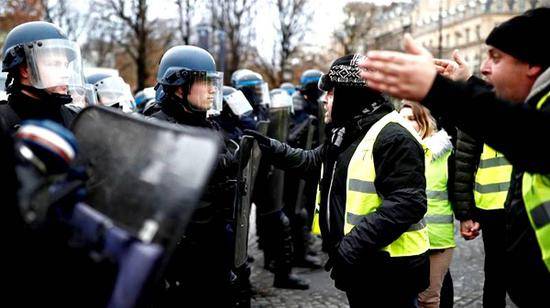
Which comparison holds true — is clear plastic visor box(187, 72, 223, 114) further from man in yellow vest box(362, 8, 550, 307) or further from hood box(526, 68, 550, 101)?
hood box(526, 68, 550, 101)

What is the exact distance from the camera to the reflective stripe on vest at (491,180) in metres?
3.69

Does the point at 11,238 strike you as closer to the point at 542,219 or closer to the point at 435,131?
the point at 542,219

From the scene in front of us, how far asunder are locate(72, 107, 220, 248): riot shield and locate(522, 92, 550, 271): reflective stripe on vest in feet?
3.57

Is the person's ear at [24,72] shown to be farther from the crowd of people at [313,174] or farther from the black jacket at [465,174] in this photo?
the black jacket at [465,174]

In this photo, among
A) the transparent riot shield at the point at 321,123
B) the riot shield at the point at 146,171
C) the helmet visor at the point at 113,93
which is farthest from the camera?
the transparent riot shield at the point at 321,123

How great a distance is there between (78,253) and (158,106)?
2.38 m

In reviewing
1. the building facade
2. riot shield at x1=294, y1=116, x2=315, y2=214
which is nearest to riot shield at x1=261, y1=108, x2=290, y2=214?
riot shield at x1=294, y1=116, x2=315, y2=214

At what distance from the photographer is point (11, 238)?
4.45ft

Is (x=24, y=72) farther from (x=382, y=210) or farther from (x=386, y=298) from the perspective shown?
(x=386, y=298)

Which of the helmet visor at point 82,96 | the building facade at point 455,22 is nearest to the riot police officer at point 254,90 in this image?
the helmet visor at point 82,96

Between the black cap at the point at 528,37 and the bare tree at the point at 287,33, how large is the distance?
28.2m

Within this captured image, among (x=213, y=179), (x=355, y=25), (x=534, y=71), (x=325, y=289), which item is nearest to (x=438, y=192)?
(x=213, y=179)

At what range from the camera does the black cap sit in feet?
6.05

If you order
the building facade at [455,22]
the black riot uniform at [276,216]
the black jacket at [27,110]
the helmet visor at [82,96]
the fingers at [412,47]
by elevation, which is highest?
the fingers at [412,47]
